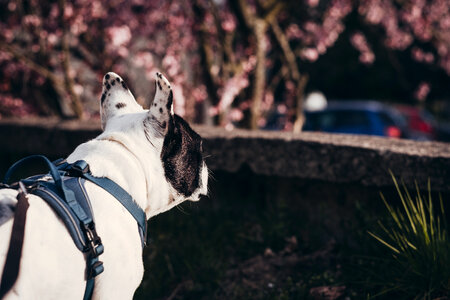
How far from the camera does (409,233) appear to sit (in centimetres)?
311

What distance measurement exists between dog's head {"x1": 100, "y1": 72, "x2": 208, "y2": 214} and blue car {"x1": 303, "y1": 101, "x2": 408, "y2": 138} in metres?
8.90

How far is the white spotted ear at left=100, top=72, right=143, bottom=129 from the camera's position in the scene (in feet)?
8.66

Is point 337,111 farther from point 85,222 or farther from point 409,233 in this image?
point 85,222

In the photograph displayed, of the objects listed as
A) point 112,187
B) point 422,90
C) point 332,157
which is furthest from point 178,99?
point 422,90

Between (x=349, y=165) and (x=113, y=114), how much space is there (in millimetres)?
2128

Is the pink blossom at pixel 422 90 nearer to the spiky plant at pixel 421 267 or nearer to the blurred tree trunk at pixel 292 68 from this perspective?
the blurred tree trunk at pixel 292 68

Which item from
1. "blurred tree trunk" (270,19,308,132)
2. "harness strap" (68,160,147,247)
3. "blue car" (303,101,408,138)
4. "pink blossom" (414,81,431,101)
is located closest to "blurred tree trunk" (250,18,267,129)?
"blurred tree trunk" (270,19,308,132)

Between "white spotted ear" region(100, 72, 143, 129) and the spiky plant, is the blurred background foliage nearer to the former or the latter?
the spiky plant

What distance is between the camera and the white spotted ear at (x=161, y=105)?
7.06 ft

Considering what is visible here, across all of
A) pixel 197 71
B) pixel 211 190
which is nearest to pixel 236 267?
pixel 211 190

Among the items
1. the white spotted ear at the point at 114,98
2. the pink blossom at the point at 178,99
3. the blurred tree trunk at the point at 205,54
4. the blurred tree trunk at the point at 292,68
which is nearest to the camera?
the white spotted ear at the point at 114,98

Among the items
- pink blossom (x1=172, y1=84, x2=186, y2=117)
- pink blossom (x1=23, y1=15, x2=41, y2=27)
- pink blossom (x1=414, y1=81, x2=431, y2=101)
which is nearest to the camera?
pink blossom (x1=23, y1=15, x2=41, y2=27)

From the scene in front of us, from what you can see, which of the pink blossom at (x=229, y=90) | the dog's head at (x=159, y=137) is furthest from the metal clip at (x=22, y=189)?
the pink blossom at (x=229, y=90)

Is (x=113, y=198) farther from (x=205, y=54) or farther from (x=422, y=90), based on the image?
(x=422, y=90)
